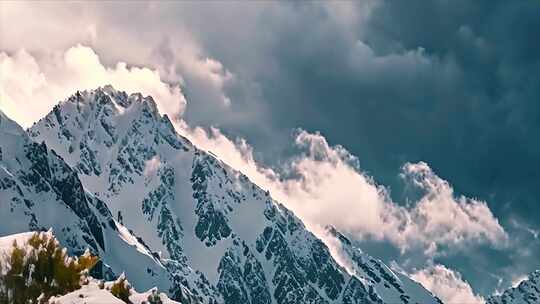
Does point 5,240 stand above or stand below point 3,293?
above

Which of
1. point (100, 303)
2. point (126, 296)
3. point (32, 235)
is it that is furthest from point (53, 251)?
point (126, 296)

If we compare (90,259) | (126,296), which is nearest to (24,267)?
(90,259)

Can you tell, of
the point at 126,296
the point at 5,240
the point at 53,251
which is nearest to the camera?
the point at 53,251

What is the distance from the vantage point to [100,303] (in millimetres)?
108625

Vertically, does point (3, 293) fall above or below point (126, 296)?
below

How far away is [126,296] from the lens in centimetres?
13912

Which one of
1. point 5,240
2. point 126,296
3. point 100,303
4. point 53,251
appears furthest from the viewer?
point 126,296

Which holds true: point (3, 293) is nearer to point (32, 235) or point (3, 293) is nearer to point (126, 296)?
point (32, 235)

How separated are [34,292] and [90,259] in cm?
1079

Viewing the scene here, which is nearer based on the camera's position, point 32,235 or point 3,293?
point 3,293

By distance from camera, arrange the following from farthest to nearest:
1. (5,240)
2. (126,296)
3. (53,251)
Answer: (126,296) < (5,240) < (53,251)

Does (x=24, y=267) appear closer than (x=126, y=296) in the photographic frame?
Yes

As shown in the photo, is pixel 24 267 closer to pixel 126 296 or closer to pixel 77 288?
pixel 77 288

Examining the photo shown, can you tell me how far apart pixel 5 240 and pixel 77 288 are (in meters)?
15.3
